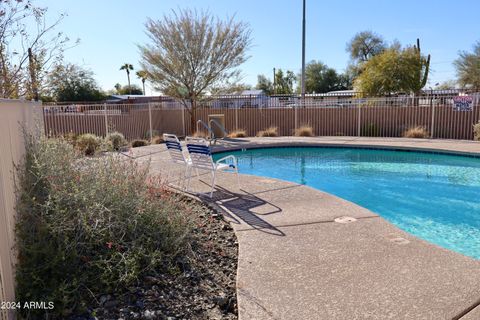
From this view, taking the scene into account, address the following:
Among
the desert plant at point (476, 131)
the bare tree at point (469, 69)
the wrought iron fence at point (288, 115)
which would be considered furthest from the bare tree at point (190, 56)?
the bare tree at point (469, 69)

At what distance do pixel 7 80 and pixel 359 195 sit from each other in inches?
280

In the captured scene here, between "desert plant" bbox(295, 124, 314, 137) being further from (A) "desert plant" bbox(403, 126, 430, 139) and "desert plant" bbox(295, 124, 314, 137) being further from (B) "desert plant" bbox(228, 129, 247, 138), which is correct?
(A) "desert plant" bbox(403, 126, 430, 139)

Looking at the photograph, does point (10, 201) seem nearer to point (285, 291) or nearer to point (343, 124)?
point (285, 291)

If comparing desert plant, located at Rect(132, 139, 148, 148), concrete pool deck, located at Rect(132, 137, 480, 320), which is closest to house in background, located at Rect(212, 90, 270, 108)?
desert plant, located at Rect(132, 139, 148, 148)

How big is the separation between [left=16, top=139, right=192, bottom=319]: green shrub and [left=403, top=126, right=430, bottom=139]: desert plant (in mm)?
14113

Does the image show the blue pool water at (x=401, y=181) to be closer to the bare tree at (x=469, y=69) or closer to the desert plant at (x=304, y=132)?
the desert plant at (x=304, y=132)

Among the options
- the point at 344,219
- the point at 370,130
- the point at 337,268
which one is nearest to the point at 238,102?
the point at 370,130

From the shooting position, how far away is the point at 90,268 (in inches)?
122

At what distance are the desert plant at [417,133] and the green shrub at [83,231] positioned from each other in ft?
46.3

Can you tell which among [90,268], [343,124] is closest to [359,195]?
[90,268]

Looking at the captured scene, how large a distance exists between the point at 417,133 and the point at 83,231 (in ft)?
50.4

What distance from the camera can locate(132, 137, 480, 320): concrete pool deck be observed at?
2963 millimetres

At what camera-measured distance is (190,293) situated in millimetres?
3252

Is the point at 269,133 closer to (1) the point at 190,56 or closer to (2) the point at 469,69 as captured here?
(1) the point at 190,56
